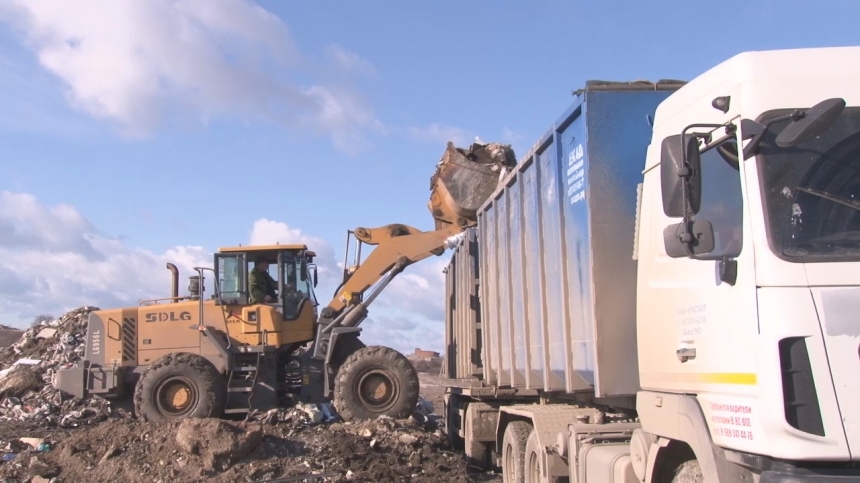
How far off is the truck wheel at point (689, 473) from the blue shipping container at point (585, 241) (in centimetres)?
93

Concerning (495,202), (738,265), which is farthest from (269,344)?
(738,265)

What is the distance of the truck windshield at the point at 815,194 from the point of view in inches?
139

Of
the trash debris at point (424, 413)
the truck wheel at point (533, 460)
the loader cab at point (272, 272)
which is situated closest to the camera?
the truck wheel at point (533, 460)

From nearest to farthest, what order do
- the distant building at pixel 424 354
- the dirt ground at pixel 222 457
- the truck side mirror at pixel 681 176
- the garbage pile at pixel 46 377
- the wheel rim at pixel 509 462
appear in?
the truck side mirror at pixel 681 176 → the wheel rim at pixel 509 462 → the dirt ground at pixel 222 457 → the garbage pile at pixel 46 377 → the distant building at pixel 424 354

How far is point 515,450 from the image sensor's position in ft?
25.5

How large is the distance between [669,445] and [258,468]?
263 inches

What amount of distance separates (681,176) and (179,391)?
11.1 meters

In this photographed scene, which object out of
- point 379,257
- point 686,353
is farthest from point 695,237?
point 379,257

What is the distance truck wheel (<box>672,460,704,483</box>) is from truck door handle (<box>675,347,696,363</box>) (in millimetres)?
508

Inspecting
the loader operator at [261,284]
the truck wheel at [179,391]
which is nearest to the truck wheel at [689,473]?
the truck wheel at [179,391]

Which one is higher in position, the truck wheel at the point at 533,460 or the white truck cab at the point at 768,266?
the white truck cab at the point at 768,266

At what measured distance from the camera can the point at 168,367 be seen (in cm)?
1319

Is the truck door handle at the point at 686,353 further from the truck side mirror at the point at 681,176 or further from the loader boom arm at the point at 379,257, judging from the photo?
the loader boom arm at the point at 379,257

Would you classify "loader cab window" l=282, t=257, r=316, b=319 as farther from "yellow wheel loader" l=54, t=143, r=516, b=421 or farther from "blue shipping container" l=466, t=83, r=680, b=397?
"blue shipping container" l=466, t=83, r=680, b=397
